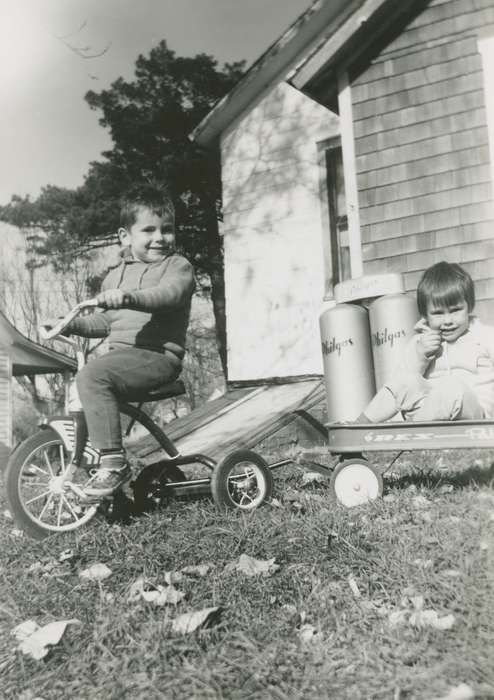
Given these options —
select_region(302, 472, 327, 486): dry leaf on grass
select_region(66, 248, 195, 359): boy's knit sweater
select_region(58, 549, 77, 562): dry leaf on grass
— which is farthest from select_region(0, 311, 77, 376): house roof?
select_region(58, 549, 77, 562): dry leaf on grass

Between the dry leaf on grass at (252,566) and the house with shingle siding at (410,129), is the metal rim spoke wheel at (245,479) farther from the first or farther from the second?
the house with shingle siding at (410,129)

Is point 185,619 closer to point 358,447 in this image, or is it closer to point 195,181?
point 358,447

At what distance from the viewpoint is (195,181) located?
1338 centimetres

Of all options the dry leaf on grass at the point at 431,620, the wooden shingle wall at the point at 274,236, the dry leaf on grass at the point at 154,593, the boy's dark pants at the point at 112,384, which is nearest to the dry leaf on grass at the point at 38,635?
the dry leaf on grass at the point at 154,593

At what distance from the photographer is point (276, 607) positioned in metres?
1.91

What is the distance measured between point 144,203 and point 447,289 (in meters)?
1.53

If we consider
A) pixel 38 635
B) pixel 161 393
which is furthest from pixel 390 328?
pixel 38 635

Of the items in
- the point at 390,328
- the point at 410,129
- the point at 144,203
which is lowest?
the point at 390,328

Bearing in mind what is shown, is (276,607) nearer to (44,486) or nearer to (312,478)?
(44,486)

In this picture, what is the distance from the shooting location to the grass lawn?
150 cm

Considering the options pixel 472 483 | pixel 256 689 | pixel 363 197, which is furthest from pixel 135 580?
pixel 363 197

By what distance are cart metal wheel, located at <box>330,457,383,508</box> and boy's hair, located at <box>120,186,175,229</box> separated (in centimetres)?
152

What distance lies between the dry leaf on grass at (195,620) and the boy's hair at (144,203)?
204cm

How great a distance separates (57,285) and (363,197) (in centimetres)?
1459
